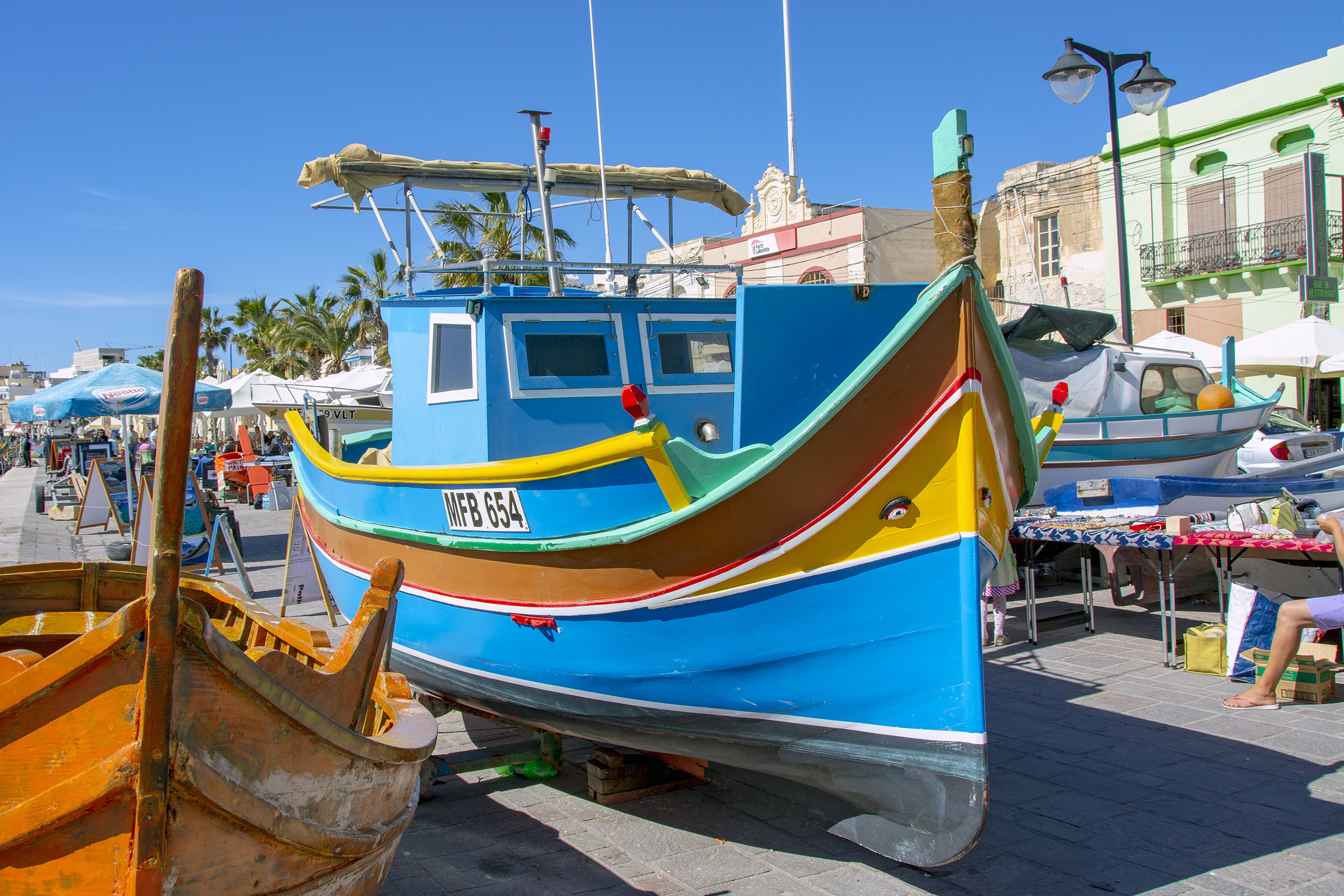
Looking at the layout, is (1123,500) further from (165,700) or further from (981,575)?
(165,700)

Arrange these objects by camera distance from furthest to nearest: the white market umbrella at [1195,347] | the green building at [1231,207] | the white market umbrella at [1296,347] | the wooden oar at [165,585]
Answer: the green building at [1231,207] < the white market umbrella at [1195,347] < the white market umbrella at [1296,347] < the wooden oar at [165,585]

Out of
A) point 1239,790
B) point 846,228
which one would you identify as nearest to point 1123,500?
point 1239,790

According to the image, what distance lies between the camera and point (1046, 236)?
78.2 feet

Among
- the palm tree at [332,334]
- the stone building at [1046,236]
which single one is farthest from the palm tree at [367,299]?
the stone building at [1046,236]

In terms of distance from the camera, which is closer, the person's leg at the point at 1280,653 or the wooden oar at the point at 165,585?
the wooden oar at the point at 165,585

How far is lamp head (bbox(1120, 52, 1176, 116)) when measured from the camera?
11.2 metres

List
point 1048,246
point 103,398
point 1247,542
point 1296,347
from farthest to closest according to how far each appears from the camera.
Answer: point 1048,246 → point 1296,347 → point 103,398 → point 1247,542

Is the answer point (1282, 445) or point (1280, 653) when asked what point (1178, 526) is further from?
point (1282, 445)

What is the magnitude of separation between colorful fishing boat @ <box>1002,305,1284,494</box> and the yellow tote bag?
12.1 ft

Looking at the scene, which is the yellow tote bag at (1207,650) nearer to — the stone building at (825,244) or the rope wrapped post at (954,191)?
the rope wrapped post at (954,191)

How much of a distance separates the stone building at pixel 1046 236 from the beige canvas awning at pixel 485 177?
16259mm

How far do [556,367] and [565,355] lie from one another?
0.31ft

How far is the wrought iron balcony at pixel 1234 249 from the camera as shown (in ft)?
62.1

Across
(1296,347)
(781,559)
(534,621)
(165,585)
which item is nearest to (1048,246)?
(1296,347)
